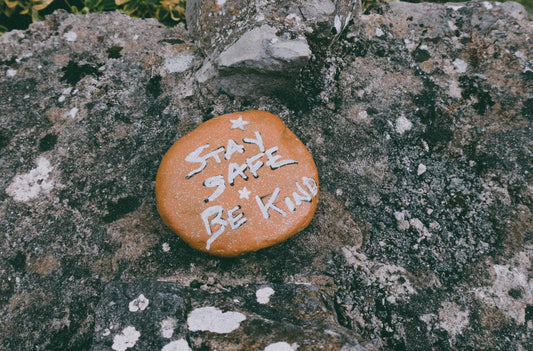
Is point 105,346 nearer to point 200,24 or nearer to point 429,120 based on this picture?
point 200,24

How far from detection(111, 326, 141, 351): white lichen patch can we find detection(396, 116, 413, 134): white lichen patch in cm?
184

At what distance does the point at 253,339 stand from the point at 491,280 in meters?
1.31

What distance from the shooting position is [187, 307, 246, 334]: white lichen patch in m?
1.37

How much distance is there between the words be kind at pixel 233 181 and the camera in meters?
1.70

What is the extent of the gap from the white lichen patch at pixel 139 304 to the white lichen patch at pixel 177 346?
8.6 inches

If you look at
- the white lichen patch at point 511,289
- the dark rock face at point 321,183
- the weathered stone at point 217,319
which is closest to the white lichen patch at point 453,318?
the dark rock face at point 321,183

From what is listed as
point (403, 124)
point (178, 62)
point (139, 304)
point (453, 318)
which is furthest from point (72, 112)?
point (453, 318)

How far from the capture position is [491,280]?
1.70m

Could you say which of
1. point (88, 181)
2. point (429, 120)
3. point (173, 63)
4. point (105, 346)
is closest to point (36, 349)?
point (105, 346)

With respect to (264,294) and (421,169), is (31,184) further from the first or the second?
(421,169)

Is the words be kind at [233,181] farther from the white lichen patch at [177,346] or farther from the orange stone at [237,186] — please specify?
the white lichen patch at [177,346]

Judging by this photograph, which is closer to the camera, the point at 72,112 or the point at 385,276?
the point at 385,276

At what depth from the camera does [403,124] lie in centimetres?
208

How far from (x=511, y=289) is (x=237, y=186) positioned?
5.02 feet
